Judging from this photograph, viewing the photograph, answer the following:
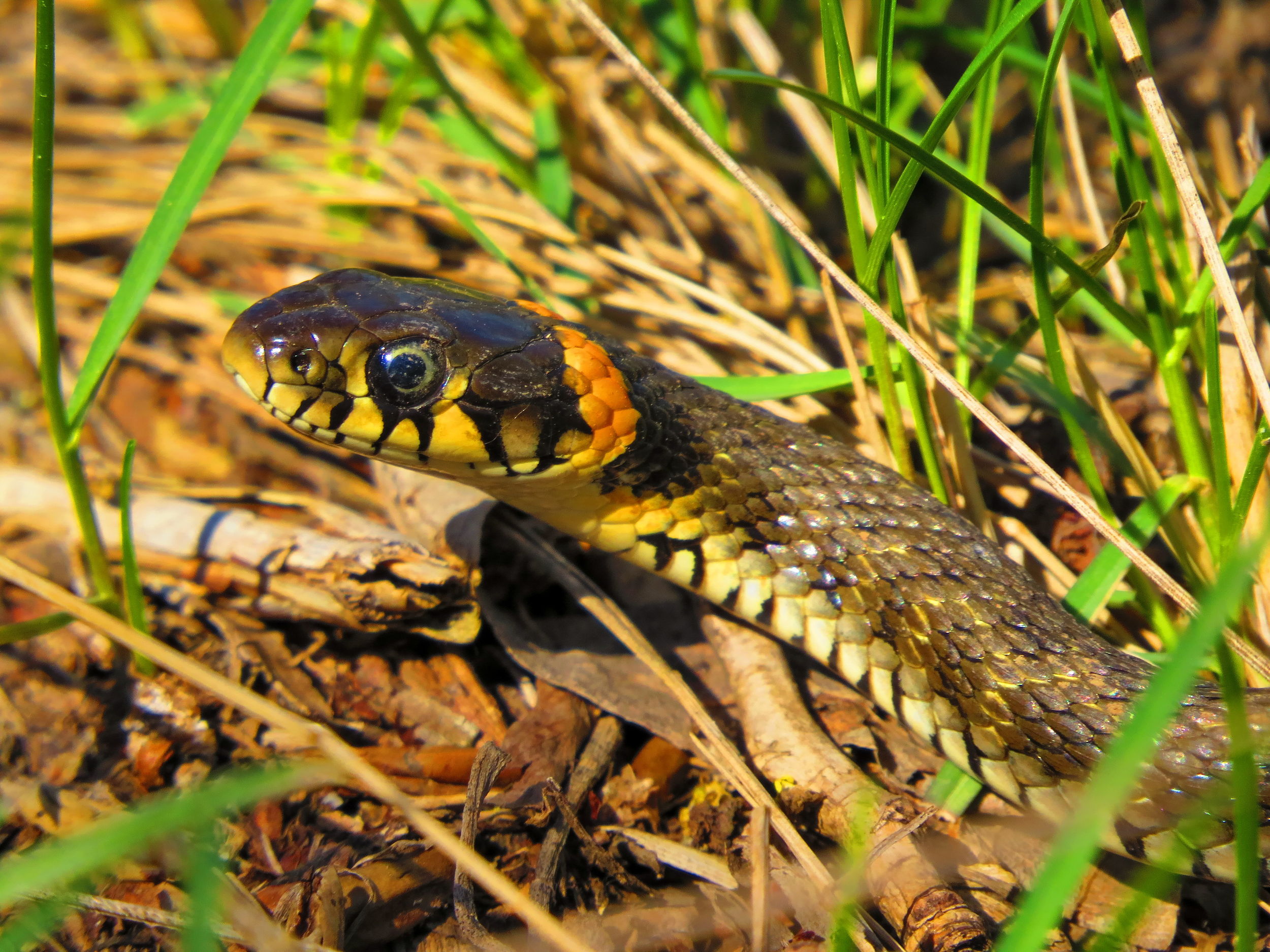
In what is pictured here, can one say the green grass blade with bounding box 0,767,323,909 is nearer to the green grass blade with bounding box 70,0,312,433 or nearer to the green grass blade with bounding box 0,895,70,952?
the green grass blade with bounding box 0,895,70,952

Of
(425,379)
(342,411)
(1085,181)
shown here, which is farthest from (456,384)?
(1085,181)

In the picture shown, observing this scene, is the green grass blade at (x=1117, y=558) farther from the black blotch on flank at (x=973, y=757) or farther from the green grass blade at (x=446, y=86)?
the green grass blade at (x=446, y=86)

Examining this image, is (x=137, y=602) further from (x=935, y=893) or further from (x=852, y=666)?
(x=935, y=893)

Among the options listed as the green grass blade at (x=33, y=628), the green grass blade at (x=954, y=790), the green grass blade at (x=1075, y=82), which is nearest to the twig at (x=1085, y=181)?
the green grass blade at (x=1075, y=82)

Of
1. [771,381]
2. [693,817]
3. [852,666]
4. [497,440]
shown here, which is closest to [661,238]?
[771,381]

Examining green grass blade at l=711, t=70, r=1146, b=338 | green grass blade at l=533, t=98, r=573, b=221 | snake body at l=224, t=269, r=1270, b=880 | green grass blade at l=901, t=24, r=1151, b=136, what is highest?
green grass blade at l=901, t=24, r=1151, b=136

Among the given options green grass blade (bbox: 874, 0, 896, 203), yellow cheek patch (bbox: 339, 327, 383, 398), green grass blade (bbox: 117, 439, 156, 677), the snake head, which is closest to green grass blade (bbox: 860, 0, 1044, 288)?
green grass blade (bbox: 874, 0, 896, 203)

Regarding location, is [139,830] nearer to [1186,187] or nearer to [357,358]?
[357,358]
